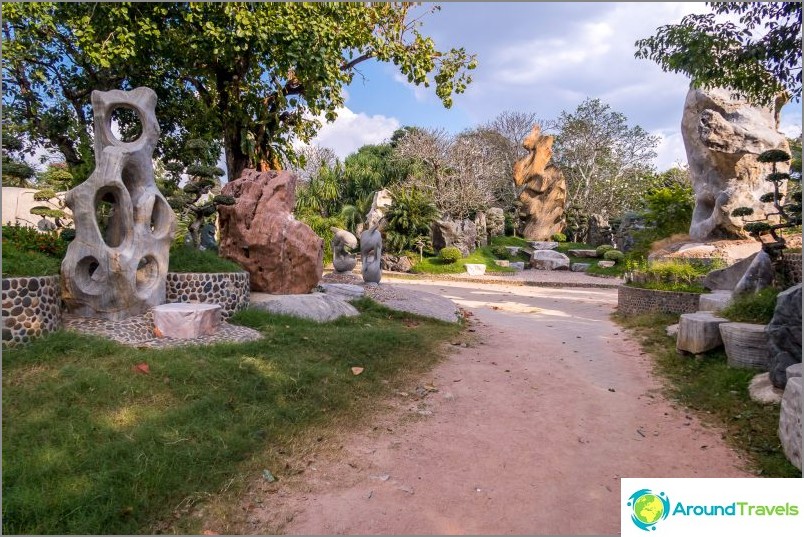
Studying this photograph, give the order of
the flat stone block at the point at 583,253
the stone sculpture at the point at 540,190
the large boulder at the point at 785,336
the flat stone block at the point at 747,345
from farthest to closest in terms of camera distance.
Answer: the stone sculpture at the point at 540,190 → the flat stone block at the point at 583,253 → the flat stone block at the point at 747,345 → the large boulder at the point at 785,336

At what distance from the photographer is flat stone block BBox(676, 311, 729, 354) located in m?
6.34

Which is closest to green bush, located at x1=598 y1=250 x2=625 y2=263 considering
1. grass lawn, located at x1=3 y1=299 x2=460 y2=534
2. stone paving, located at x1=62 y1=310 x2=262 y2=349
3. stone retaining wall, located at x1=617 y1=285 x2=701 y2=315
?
stone retaining wall, located at x1=617 y1=285 x2=701 y2=315

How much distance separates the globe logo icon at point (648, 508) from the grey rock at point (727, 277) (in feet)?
28.5

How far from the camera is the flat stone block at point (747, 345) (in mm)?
5477

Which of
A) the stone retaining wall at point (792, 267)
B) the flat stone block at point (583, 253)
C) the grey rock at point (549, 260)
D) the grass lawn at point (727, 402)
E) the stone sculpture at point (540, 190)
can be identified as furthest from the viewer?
the stone sculpture at point (540, 190)

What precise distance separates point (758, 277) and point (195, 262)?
9.29m

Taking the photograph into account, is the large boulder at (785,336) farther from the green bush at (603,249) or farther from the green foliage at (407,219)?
the green bush at (603,249)

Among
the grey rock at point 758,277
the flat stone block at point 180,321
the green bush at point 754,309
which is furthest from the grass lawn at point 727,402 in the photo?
the flat stone block at point 180,321

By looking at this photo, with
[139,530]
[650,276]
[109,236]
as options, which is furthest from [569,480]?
[650,276]

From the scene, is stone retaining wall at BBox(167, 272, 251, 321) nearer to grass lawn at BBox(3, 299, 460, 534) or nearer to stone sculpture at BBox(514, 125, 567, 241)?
grass lawn at BBox(3, 299, 460, 534)

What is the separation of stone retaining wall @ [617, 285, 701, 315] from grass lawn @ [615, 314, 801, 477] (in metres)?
2.42

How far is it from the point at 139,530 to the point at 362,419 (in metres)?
2.15

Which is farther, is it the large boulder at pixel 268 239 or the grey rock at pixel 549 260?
the grey rock at pixel 549 260

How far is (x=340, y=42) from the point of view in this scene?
1041cm
